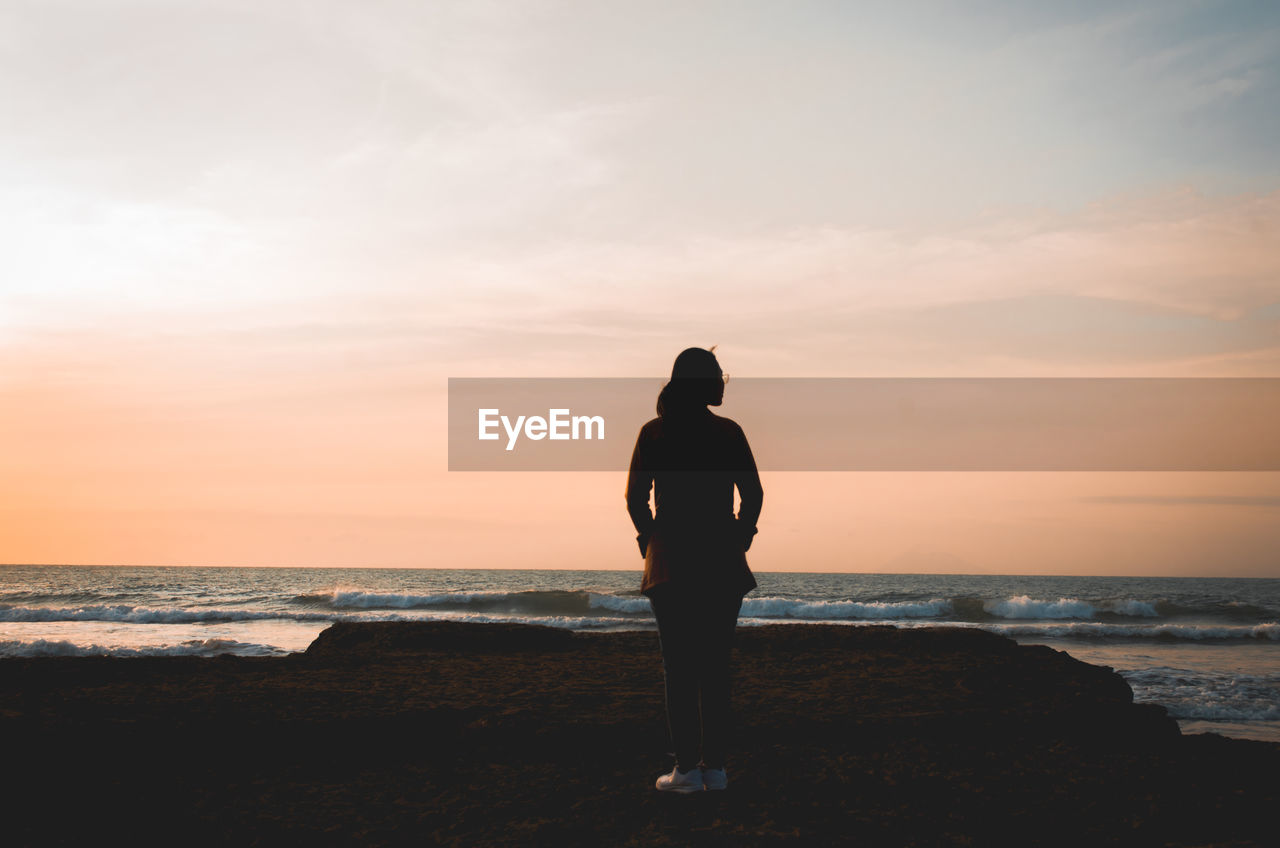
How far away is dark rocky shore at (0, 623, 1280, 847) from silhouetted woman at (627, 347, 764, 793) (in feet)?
1.03

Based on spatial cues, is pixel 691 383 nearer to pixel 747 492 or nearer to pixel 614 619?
pixel 747 492

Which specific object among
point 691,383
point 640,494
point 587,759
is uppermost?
point 691,383

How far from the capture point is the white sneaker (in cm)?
371

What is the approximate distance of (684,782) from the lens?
372 centimetres

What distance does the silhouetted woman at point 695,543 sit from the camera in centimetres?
375

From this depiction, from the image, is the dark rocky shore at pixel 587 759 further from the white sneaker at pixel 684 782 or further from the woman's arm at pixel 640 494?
the woman's arm at pixel 640 494

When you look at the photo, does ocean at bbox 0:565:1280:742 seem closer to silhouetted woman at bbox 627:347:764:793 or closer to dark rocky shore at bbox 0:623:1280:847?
dark rocky shore at bbox 0:623:1280:847

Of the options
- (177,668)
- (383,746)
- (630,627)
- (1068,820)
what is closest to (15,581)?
(630,627)

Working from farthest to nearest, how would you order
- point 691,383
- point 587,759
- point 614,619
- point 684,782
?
point 614,619 → point 587,759 → point 691,383 → point 684,782

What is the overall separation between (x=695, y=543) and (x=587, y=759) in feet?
4.86

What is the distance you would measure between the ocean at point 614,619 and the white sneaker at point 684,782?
21.9 ft

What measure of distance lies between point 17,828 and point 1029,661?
7.28 metres

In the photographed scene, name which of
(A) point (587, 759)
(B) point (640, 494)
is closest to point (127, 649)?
(A) point (587, 759)

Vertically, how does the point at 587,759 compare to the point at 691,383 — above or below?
below
